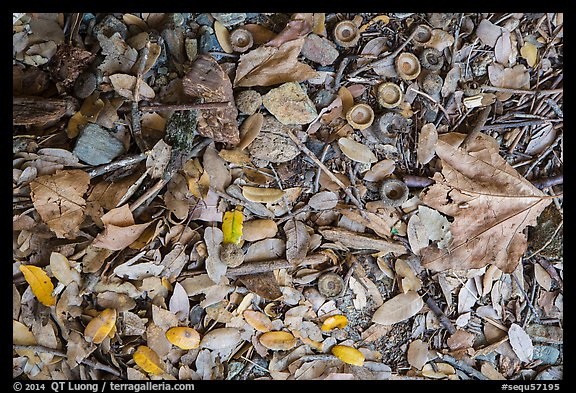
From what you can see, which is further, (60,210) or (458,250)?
(458,250)

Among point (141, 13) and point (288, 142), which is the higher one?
point (141, 13)

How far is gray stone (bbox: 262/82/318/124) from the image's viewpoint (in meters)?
1.42

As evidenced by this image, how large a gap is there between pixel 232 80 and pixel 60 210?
0.65m

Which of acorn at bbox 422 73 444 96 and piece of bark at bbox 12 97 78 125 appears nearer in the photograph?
piece of bark at bbox 12 97 78 125

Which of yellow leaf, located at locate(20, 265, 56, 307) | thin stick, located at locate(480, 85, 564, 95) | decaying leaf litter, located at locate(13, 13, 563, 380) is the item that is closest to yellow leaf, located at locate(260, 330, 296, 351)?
decaying leaf litter, located at locate(13, 13, 563, 380)

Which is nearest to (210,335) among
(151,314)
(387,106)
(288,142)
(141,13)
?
(151,314)

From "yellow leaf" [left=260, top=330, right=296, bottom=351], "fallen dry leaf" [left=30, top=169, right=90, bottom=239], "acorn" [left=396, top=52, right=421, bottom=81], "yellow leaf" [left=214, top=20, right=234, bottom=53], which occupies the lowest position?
"yellow leaf" [left=260, top=330, right=296, bottom=351]

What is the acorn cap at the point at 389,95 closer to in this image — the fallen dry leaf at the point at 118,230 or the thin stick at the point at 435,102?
the thin stick at the point at 435,102

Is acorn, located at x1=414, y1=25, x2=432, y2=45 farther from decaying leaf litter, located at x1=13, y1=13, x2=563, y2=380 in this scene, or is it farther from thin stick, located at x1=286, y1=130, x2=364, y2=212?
thin stick, located at x1=286, y1=130, x2=364, y2=212

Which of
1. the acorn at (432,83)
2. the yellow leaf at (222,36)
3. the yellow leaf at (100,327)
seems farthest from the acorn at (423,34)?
the yellow leaf at (100,327)

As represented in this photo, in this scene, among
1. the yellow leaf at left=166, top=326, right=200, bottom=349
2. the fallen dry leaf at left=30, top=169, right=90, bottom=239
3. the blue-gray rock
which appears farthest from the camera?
the blue-gray rock

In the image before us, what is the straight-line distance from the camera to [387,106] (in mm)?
1473

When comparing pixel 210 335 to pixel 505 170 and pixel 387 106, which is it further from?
pixel 505 170

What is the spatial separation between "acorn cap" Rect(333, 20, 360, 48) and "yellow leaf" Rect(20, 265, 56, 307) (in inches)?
45.8
